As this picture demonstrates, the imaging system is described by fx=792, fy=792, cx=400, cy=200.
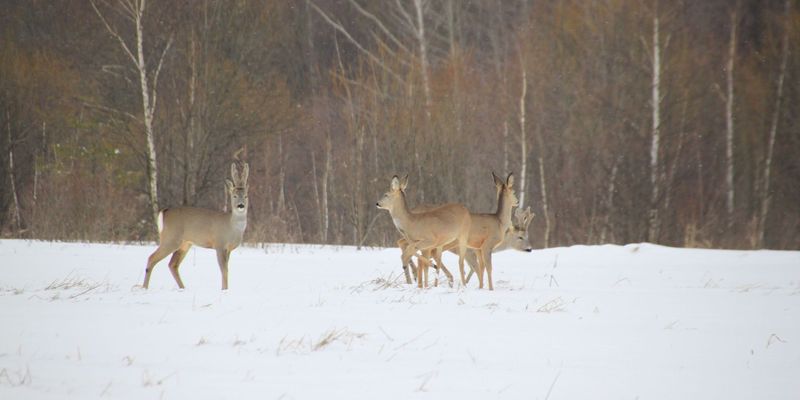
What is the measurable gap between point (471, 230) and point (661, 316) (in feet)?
11.5

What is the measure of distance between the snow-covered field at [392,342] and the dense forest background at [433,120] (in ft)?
29.3

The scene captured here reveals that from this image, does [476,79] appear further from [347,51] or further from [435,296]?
[435,296]

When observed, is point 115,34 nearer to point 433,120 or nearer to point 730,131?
point 433,120

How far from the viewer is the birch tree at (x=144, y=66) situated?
17625 millimetres

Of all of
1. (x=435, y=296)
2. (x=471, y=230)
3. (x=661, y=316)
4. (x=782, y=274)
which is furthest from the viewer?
(x=782, y=274)

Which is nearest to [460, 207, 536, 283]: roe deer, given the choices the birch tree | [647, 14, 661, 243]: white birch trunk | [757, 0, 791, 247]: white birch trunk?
[647, 14, 661, 243]: white birch trunk

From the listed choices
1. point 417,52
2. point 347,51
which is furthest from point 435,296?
point 347,51

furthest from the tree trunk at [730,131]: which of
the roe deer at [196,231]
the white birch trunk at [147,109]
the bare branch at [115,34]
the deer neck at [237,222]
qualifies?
the roe deer at [196,231]

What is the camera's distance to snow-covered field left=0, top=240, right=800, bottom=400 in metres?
4.29

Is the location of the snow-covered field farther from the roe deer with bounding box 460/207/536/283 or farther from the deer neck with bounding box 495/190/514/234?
the roe deer with bounding box 460/207/536/283

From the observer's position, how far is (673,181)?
20.6 metres

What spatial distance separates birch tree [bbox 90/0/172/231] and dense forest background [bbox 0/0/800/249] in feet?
0.20

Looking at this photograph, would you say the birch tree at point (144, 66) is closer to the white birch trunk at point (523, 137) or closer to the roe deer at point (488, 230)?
the roe deer at point (488, 230)

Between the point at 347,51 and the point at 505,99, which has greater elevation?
the point at 347,51
